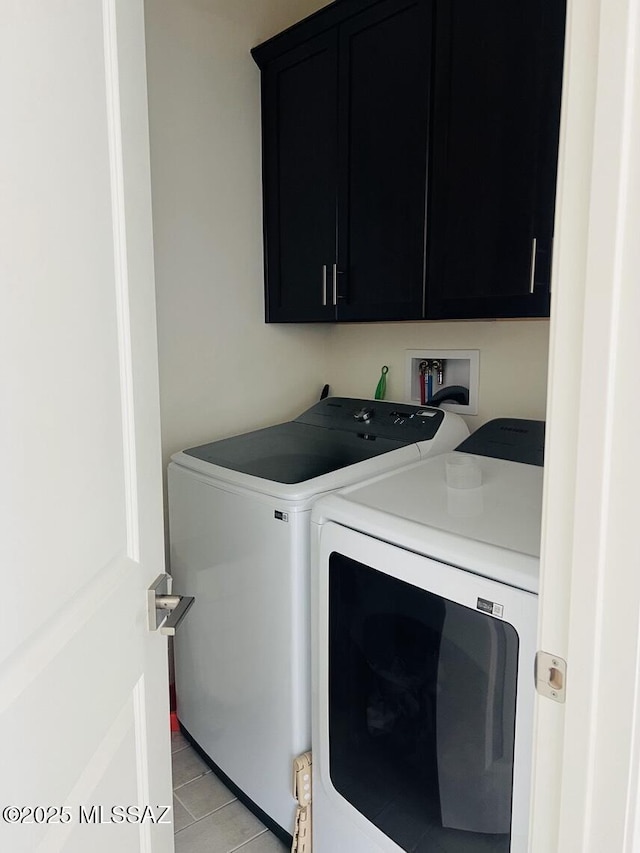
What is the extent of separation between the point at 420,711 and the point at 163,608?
55cm

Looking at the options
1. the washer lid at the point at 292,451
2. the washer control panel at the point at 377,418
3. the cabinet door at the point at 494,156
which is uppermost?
the cabinet door at the point at 494,156

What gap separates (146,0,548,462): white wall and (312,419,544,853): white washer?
54 cm

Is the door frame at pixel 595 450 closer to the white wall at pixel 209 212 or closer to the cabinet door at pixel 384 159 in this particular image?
the cabinet door at pixel 384 159

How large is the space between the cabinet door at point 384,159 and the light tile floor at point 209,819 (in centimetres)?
148

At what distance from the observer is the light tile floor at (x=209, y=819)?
1529 millimetres

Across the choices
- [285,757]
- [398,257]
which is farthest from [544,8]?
[285,757]

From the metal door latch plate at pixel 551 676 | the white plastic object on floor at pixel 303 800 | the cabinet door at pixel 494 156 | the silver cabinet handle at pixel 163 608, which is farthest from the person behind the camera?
the white plastic object on floor at pixel 303 800

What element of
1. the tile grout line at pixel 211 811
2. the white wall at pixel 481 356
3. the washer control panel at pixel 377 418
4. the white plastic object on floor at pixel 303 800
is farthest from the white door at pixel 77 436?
the white wall at pixel 481 356

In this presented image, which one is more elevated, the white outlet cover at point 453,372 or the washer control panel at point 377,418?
the white outlet cover at point 453,372

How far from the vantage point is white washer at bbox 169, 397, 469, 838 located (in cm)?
139

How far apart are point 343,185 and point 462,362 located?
2.20ft

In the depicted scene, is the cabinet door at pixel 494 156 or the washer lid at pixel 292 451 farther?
the washer lid at pixel 292 451

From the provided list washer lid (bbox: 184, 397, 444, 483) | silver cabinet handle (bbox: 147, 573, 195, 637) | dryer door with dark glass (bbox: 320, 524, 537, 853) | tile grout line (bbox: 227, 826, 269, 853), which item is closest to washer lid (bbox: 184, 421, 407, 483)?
washer lid (bbox: 184, 397, 444, 483)

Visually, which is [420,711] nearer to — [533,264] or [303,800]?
[303,800]
